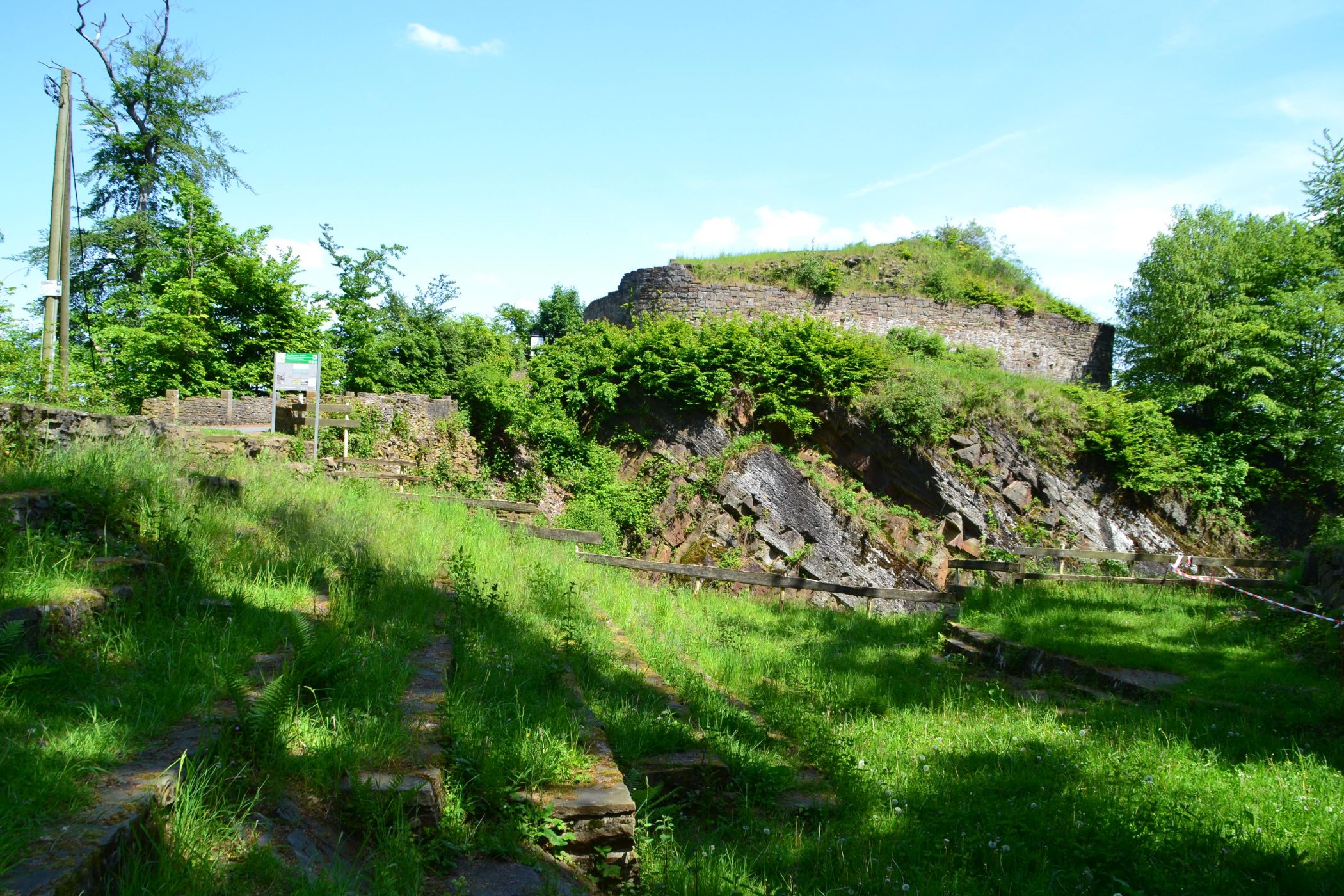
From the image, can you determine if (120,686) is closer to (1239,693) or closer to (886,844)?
(886,844)

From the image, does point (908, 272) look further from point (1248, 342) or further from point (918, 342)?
point (1248, 342)

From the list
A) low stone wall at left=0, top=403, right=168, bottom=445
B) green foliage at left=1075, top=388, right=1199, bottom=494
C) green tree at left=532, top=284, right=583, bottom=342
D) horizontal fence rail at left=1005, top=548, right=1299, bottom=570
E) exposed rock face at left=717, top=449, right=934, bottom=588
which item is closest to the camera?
low stone wall at left=0, top=403, right=168, bottom=445

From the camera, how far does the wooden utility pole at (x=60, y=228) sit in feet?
43.2

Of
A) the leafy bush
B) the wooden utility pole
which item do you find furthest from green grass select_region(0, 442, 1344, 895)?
the leafy bush

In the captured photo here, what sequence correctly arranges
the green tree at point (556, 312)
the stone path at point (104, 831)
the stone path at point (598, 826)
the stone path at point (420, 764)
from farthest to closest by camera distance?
the green tree at point (556, 312)
the stone path at point (598, 826)
the stone path at point (420, 764)
the stone path at point (104, 831)

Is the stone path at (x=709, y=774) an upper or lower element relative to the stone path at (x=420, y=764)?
lower

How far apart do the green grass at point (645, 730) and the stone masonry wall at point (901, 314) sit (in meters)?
12.7

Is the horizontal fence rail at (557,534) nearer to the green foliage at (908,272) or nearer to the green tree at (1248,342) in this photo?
the green foliage at (908,272)

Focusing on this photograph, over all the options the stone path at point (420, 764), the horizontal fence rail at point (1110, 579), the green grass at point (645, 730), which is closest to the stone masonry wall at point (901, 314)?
the horizontal fence rail at point (1110, 579)

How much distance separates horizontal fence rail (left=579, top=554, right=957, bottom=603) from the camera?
11977 mm

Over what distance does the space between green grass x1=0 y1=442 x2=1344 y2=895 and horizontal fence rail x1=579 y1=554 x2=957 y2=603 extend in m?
3.53

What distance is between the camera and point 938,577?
54.2ft

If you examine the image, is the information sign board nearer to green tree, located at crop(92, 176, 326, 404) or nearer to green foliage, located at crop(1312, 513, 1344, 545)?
green tree, located at crop(92, 176, 326, 404)

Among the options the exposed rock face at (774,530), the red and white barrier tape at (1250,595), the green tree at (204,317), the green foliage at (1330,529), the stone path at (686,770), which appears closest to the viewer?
the stone path at (686,770)
